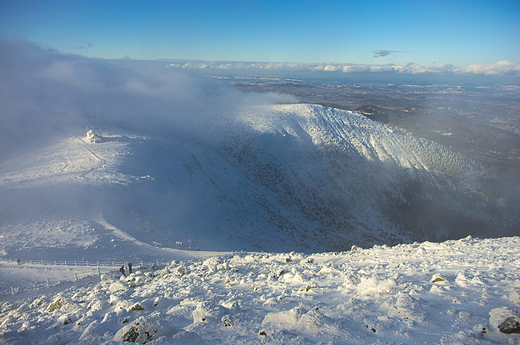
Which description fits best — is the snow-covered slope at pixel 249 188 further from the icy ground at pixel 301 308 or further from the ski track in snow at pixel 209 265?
the icy ground at pixel 301 308

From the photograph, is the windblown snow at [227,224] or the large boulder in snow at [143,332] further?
the windblown snow at [227,224]

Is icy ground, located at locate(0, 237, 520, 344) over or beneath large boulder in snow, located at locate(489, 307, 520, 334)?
beneath

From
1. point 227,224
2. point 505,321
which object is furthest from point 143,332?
point 227,224

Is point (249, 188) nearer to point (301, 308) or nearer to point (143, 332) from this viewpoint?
point (301, 308)

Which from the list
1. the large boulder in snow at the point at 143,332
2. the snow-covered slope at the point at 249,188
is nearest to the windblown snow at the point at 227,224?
the large boulder in snow at the point at 143,332

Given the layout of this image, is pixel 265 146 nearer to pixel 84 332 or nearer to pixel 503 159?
pixel 84 332

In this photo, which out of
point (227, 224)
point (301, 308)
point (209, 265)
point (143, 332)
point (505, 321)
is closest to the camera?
point (505, 321)

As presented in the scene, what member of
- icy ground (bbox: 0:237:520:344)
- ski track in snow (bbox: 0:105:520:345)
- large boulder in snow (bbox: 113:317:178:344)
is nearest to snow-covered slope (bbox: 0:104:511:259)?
ski track in snow (bbox: 0:105:520:345)

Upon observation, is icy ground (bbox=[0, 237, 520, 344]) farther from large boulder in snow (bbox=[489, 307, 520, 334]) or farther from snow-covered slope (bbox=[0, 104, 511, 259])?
snow-covered slope (bbox=[0, 104, 511, 259])

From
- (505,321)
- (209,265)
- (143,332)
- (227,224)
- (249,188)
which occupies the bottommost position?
(227,224)
